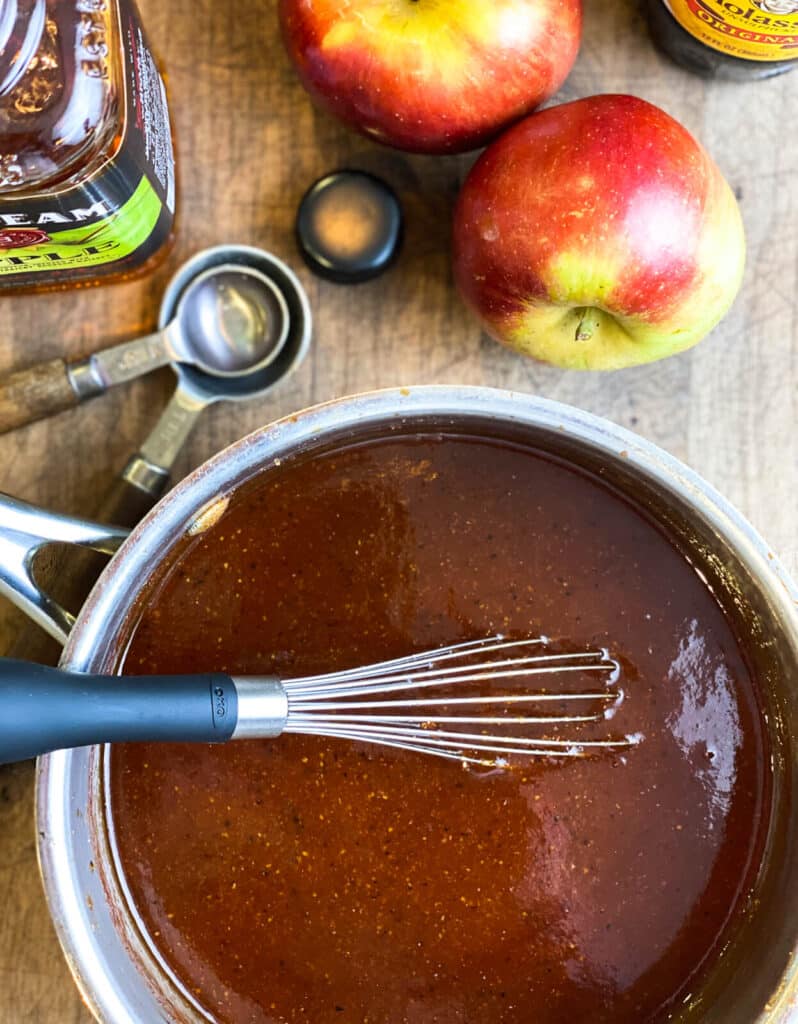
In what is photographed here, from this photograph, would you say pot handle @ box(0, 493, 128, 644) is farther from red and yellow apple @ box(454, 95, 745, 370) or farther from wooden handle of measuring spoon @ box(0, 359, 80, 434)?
red and yellow apple @ box(454, 95, 745, 370)

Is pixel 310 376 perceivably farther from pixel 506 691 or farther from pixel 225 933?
pixel 225 933

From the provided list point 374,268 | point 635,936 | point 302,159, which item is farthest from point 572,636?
point 302,159

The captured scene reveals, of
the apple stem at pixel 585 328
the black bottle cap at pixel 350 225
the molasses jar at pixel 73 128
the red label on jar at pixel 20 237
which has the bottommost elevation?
the apple stem at pixel 585 328

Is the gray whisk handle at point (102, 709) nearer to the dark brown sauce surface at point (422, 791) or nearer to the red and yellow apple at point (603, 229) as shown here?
the dark brown sauce surface at point (422, 791)

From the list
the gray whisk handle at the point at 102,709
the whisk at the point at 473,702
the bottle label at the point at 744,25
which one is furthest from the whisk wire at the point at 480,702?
the bottle label at the point at 744,25

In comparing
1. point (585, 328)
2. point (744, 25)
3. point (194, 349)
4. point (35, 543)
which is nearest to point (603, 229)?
point (585, 328)

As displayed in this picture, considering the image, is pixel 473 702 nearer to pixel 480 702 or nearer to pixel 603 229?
pixel 480 702
